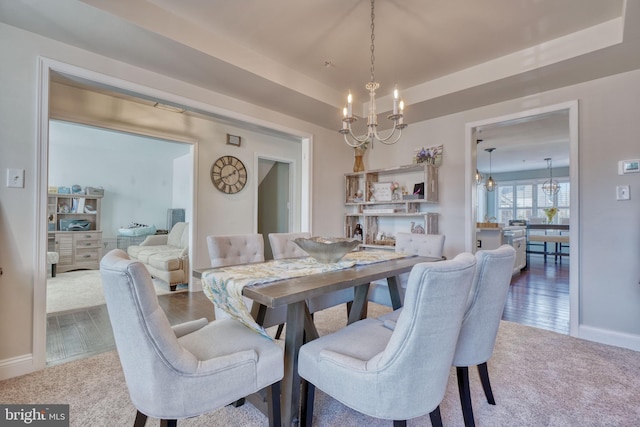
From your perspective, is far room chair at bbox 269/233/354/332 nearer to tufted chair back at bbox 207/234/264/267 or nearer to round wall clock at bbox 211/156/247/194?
tufted chair back at bbox 207/234/264/267

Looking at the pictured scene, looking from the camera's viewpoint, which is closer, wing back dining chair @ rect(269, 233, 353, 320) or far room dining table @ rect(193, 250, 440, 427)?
far room dining table @ rect(193, 250, 440, 427)

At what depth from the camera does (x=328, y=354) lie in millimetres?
1165

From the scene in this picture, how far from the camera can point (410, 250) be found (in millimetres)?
2787

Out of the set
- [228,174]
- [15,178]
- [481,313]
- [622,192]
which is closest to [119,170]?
[228,174]

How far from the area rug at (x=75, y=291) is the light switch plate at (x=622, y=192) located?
4997mm

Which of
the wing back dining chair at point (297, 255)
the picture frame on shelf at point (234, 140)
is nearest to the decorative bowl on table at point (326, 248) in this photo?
the wing back dining chair at point (297, 255)

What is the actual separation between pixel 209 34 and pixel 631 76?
3.47 m

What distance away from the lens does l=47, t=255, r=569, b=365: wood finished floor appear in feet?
7.78

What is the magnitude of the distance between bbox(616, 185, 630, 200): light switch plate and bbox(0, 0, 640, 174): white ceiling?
0.97m

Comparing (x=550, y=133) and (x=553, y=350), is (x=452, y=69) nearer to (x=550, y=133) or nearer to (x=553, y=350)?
(x=553, y=350)

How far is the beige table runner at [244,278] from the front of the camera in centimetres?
139

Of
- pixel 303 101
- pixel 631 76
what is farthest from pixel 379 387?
pixel 631 76

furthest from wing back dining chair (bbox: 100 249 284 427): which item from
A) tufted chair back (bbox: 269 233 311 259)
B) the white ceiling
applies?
the white ceiling

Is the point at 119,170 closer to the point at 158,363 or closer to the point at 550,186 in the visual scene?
the point at 158,363
